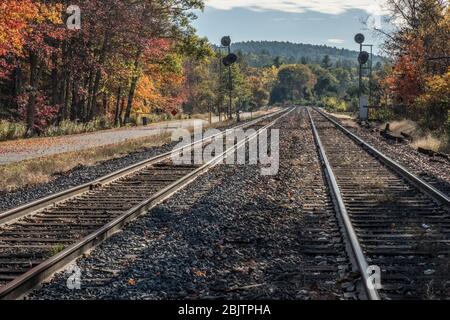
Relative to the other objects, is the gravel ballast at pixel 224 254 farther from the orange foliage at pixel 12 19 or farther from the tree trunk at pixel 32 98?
the tree trunk at pixel 32 98

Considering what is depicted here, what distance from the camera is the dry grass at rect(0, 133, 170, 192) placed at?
13.8 metres

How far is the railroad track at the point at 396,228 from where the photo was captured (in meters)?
5.83

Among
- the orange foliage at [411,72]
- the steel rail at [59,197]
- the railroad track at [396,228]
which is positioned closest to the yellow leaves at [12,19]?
the steel rail at [59,197]

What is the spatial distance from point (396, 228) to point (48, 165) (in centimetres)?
1095

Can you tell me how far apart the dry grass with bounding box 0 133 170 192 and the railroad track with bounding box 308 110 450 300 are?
22.2ft

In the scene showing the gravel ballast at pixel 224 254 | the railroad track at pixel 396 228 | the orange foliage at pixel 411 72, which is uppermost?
the orange foliage at pixel 411 72

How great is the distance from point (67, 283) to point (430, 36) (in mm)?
33291

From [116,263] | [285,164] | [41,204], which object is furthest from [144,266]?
[285,164]

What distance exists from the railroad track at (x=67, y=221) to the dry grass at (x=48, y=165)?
78.6 inches

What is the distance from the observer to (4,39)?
72.2ft

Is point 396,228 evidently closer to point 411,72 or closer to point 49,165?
point 49,165

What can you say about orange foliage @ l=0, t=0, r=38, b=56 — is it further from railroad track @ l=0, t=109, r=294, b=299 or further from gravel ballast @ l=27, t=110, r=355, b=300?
gravel ballast @ l=27, t=110, r=355, b=300

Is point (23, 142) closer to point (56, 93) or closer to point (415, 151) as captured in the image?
point (56, 93)

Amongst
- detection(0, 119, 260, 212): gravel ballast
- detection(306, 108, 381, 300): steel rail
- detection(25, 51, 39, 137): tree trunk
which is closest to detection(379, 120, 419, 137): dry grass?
detection(0, 119, 260, 212): gravel ballast
